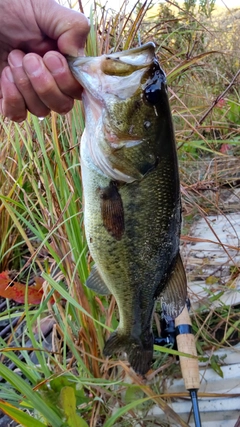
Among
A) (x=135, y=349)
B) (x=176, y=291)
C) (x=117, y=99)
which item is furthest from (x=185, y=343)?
(x=117, y=99)

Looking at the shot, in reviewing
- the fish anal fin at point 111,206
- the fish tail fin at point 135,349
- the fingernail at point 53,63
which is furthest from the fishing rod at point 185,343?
the fingernail at point 53,63

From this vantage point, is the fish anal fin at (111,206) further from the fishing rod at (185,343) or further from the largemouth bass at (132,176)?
the fishing rod at (185,343)

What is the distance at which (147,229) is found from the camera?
1.47 m

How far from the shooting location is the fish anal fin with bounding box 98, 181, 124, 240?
145 centimetres

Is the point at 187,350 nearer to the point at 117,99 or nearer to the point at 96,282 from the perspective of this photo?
the point at 96,282

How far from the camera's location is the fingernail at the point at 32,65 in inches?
57.9

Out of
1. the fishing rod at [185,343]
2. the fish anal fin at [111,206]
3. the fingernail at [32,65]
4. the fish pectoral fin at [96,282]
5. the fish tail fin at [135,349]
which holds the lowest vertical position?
the fishing rod at [185,343]

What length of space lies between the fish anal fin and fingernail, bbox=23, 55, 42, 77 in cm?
44

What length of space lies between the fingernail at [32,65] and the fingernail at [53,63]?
33 millimetres

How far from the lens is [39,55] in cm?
158

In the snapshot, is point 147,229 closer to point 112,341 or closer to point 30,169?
point 112,341

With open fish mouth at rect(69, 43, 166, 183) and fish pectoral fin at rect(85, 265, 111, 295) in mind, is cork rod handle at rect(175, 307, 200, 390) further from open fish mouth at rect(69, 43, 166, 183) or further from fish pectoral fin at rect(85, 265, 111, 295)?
open fish mouth at rect(69, 43, 166, 183)

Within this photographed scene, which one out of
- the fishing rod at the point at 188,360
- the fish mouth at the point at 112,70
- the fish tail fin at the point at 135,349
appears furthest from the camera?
the fishing rod at the point at 188,360

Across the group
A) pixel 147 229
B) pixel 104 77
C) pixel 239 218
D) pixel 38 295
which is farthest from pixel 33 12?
pixel 239 218
